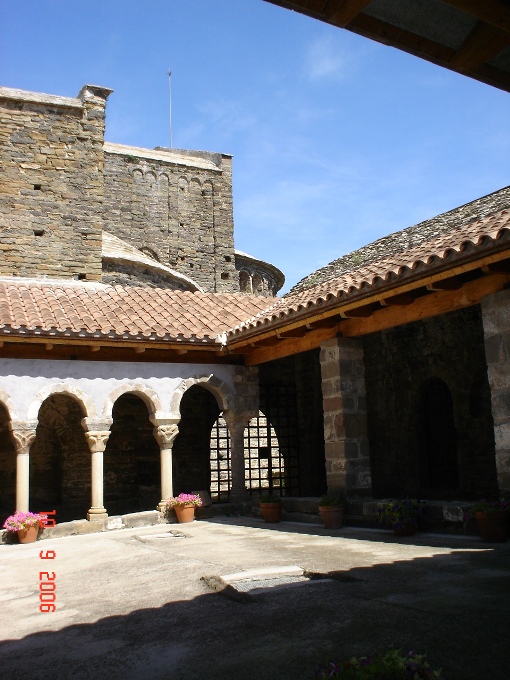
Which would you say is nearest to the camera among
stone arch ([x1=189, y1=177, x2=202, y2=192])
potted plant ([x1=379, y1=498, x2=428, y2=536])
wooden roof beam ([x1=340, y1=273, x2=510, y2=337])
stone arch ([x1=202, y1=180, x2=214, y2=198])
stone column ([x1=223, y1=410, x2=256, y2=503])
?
wooden roof beam ([x1=340, y1=273, x2=510, y2=337])

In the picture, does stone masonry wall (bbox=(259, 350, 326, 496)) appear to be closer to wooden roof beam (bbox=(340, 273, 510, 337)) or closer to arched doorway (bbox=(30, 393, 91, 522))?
arched doorway (bbox=(30, 393, 91, 522))

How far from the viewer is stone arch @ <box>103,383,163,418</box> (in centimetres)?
930

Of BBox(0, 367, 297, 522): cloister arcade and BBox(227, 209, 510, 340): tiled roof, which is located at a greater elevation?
BBox(227, 209, 510, 340): tiled roof

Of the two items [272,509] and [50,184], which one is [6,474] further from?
[50,184]

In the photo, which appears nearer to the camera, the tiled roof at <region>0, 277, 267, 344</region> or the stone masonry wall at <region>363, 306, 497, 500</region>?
the tiled roof at <region>0, 277, 267, 344</region>

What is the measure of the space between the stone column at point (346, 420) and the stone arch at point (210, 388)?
2.45 m

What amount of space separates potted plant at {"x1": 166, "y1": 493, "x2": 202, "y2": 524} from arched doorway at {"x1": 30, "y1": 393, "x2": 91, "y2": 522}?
9.37 ft

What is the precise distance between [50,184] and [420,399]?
9.37 m

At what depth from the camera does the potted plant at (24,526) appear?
8.06 m

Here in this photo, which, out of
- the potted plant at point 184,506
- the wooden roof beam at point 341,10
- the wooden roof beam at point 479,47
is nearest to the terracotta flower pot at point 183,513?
the potted plant at point 184,506

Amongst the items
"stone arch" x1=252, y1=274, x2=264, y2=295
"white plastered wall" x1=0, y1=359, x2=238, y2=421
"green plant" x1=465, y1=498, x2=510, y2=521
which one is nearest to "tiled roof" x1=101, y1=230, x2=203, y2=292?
"white plastered wall" x1=0, y1=359, x2=238, y2=421

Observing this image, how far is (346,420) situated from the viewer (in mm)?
7898

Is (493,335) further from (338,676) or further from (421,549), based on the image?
(338,676)

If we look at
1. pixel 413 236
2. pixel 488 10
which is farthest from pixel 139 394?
pixel 488 10
